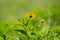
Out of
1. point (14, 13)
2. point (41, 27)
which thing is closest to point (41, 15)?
point (41, 27)

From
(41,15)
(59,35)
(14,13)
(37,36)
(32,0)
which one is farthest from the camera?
(32,0)

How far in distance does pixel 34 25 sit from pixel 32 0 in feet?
12.2

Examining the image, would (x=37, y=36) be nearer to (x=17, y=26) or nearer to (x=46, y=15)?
(x=17, y=26)

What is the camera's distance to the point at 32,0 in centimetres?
521

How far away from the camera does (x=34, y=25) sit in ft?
4.99

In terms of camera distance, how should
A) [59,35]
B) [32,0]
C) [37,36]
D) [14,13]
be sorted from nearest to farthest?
[37,36], [59,35], [14,13], [32,0]

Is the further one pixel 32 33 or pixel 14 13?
pixel 14 13

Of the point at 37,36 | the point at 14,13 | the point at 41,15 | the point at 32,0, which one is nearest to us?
the point at 37,36

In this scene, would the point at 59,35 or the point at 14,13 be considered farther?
the point at 14,13

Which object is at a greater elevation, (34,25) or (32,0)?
(34,25)

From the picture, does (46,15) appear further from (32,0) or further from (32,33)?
(32,0)

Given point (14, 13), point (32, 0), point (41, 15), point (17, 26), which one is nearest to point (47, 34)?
point (17, 26)

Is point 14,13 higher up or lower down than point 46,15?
lower down

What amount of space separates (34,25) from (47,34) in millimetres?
85
